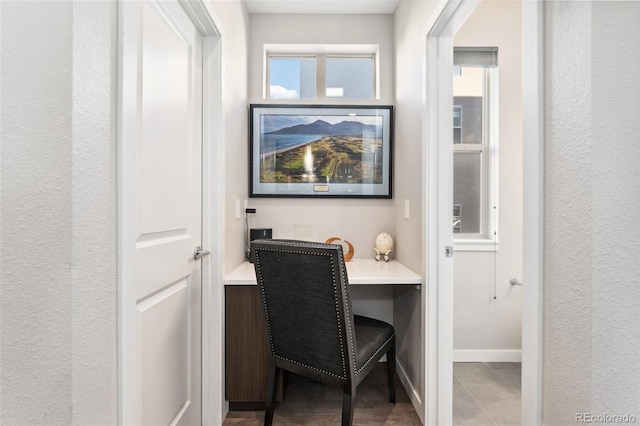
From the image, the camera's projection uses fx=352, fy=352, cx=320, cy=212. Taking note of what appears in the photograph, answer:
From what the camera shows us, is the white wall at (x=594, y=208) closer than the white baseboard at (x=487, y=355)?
Yes

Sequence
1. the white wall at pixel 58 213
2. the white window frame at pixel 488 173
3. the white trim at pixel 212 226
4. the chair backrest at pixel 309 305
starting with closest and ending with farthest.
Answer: the white wall at pixel 58 213 < the chair backrest at pixel 309 305 < the white trim at pixel 212 226 < the white window frame at pixel 488 173

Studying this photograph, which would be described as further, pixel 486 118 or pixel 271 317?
pixel 486 118

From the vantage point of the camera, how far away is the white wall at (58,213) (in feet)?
2.07

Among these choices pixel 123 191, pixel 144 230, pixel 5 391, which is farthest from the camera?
pixel 144 230

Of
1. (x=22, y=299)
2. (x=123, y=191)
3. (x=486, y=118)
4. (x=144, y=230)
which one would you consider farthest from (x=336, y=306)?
(x=486, y=118)

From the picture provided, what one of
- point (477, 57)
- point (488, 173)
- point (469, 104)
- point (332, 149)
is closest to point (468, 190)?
point (488, 173)

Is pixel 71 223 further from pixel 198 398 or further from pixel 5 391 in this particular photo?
pixel 198 398

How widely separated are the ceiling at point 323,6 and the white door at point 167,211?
1.08m

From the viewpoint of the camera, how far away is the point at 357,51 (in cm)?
288

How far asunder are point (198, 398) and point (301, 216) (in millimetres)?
1414

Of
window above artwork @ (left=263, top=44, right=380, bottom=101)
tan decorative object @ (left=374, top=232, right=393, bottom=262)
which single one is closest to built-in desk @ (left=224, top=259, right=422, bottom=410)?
tan decorative object @ (left=374, top=232, right=393, bottom=262)

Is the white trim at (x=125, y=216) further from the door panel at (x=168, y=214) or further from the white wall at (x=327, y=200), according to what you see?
the white wall at (x=327, y=200)

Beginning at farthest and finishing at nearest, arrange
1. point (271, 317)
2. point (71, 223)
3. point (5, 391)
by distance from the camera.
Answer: point (271, 317) < point (71, 223) < point (5, 391)

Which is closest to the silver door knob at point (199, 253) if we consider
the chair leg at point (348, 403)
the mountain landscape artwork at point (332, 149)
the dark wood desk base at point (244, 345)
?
the dark wood desk base at point (244, 345)
